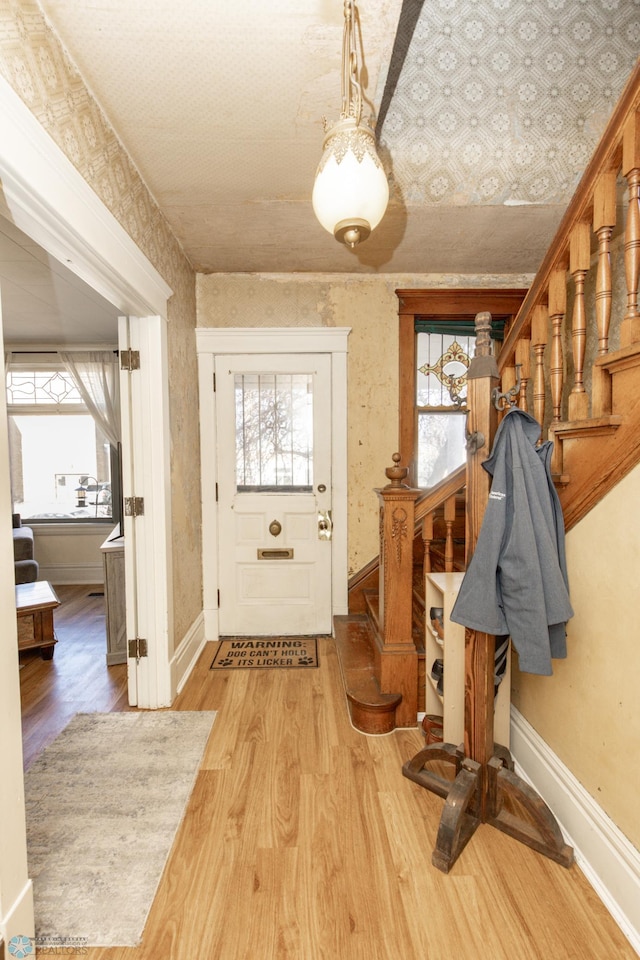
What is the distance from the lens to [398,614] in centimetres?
229

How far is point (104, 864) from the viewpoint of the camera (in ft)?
5.00

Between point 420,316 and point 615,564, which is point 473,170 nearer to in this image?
point 420,316

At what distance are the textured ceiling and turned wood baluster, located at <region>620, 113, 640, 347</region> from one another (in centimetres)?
79

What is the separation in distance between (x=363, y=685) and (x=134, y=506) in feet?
5.08

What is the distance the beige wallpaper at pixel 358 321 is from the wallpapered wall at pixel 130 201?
0.31m

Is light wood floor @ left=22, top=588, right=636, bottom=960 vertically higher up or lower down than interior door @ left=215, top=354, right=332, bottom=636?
lower down

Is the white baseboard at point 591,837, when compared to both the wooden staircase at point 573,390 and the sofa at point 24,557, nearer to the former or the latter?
the wooden staircase at point 573,390

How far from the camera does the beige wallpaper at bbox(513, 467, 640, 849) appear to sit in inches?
52.7

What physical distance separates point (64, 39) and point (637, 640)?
8.36 ft

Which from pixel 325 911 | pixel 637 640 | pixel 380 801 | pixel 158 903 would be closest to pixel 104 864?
pixel 158 903

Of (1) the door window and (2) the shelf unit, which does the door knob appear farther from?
(2) the shelf unit

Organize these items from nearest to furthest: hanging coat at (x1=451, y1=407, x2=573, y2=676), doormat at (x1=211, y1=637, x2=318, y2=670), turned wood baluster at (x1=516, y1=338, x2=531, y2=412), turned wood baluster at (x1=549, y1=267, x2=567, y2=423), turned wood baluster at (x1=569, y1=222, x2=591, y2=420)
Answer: hanging coat at (x1=451, y1=407, x2=573, y2=676) < turned wood baluster at (x1=569, y1=222, x2=591, y2=420) < turned wood baluster at (x1=549, y1=267, x2=567, y2=423) < turned wood baluster at (x1=516, y1=338, x2=531, y2=412) < doormat at (x1=211, y1=637, x2=318, y2=670)

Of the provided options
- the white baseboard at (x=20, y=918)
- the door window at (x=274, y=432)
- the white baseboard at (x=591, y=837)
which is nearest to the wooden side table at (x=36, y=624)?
the door window at (x=274, y=432)

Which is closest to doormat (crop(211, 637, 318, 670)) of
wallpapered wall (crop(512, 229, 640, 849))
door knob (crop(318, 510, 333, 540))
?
door knob (crop(318, 510, 333, 540))
